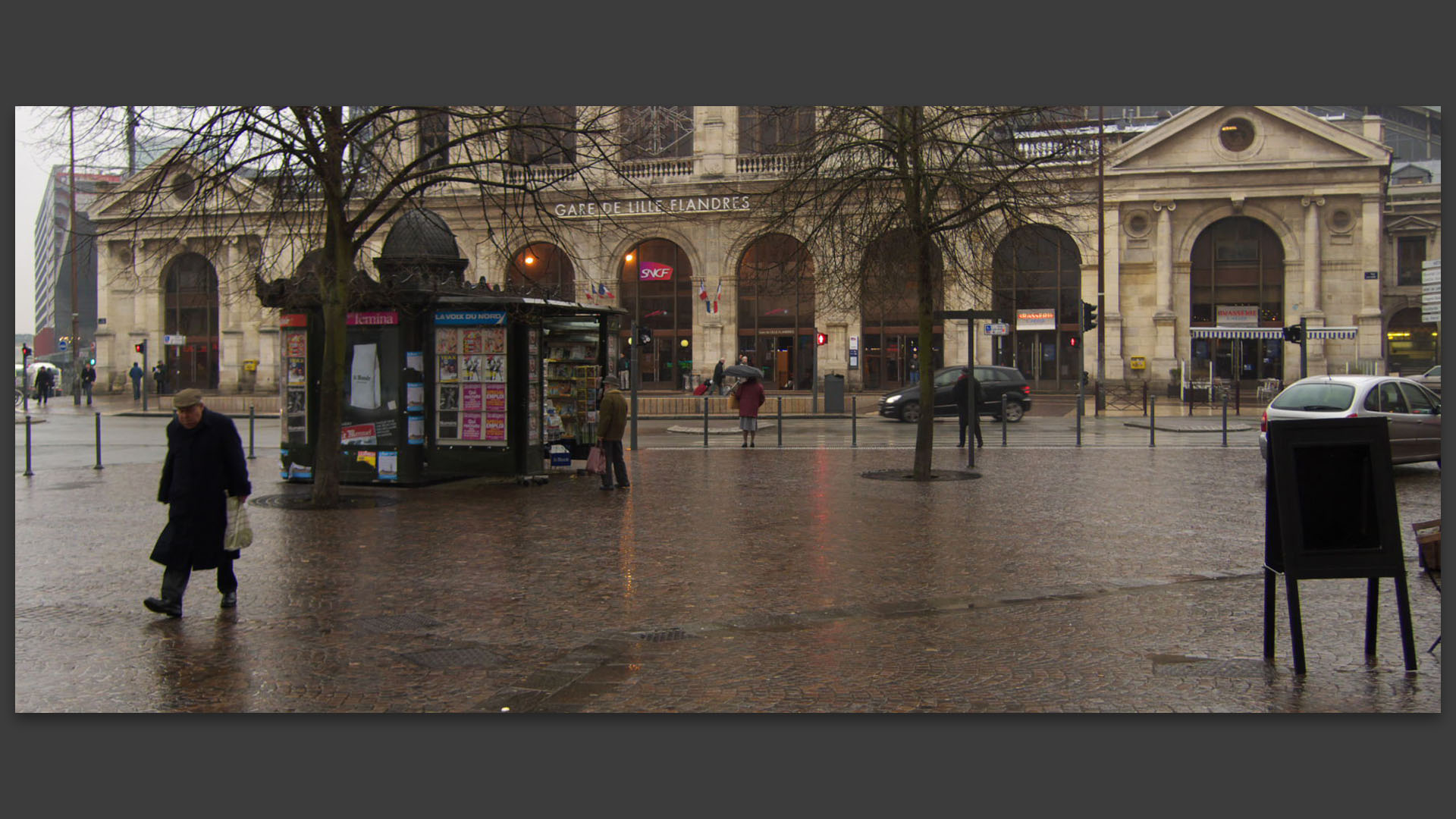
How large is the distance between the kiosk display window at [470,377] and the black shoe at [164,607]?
330 inches

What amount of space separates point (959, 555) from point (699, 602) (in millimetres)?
3070

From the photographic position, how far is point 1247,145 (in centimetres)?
4975

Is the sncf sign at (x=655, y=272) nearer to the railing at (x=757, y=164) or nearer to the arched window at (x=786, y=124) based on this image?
the railing at (x=757, y=164)

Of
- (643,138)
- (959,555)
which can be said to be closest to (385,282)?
(643,138)

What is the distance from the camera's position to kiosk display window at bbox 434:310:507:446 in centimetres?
1633

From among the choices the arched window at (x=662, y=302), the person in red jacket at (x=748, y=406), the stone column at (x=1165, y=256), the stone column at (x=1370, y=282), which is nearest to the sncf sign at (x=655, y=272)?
the arched window at (x=662, y=302)

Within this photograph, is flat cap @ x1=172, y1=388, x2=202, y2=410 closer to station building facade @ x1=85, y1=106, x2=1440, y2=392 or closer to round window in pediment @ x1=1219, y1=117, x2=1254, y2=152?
station building facade @ x1=85, y1=106, x2=1440, y2=392

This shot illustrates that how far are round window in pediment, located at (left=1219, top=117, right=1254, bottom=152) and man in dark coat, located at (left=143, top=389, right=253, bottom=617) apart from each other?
1933 inches

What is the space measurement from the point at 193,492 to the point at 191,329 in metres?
56.8

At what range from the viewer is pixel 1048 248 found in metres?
51.0

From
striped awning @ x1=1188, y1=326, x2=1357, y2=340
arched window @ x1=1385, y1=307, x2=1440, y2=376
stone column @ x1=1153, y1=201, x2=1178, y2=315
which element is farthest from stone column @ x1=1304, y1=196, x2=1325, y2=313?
stone column @ x1=1153, y1=201, x2=1178, y2=315

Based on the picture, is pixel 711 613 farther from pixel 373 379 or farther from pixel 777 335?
pixel 777 335

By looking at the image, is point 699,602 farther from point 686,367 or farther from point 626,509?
point 686,367

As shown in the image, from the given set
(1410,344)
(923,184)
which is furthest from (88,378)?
(1410,344)
